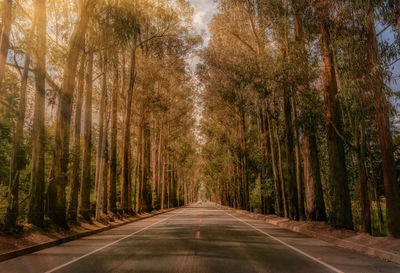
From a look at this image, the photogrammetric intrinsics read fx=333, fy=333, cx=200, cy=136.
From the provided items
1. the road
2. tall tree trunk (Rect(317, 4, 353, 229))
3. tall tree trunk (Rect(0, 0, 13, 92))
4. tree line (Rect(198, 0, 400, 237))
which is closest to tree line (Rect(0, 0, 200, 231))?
tall tree trunk (Rect(0, 0, 13, 92))

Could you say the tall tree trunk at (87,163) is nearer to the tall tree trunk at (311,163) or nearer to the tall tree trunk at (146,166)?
the tall tree trunk at (311,163)

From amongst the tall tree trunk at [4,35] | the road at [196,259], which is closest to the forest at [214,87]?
the tall tree trunk at [4,35]

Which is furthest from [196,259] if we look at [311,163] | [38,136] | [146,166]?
[146,166]

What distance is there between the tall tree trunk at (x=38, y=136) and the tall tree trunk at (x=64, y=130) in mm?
812

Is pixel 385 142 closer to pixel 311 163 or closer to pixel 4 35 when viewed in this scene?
pixel 311 163

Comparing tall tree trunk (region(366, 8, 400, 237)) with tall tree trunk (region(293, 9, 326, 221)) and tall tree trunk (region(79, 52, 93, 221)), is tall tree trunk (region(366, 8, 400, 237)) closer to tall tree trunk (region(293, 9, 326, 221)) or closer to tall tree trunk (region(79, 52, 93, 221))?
tall tree trunk (region(293, 9, 326, 221))

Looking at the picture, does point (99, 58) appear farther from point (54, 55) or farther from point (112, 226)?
point (112, 226)

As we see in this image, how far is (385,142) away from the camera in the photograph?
35.5ft

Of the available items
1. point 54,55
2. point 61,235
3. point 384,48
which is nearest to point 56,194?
point 61,235

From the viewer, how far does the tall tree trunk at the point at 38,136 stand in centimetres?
1211

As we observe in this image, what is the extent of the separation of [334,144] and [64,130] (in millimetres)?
11336

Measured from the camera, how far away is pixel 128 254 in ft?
28.5

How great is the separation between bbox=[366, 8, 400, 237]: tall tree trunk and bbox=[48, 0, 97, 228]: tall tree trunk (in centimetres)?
1122

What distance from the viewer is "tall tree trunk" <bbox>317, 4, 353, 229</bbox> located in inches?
539
